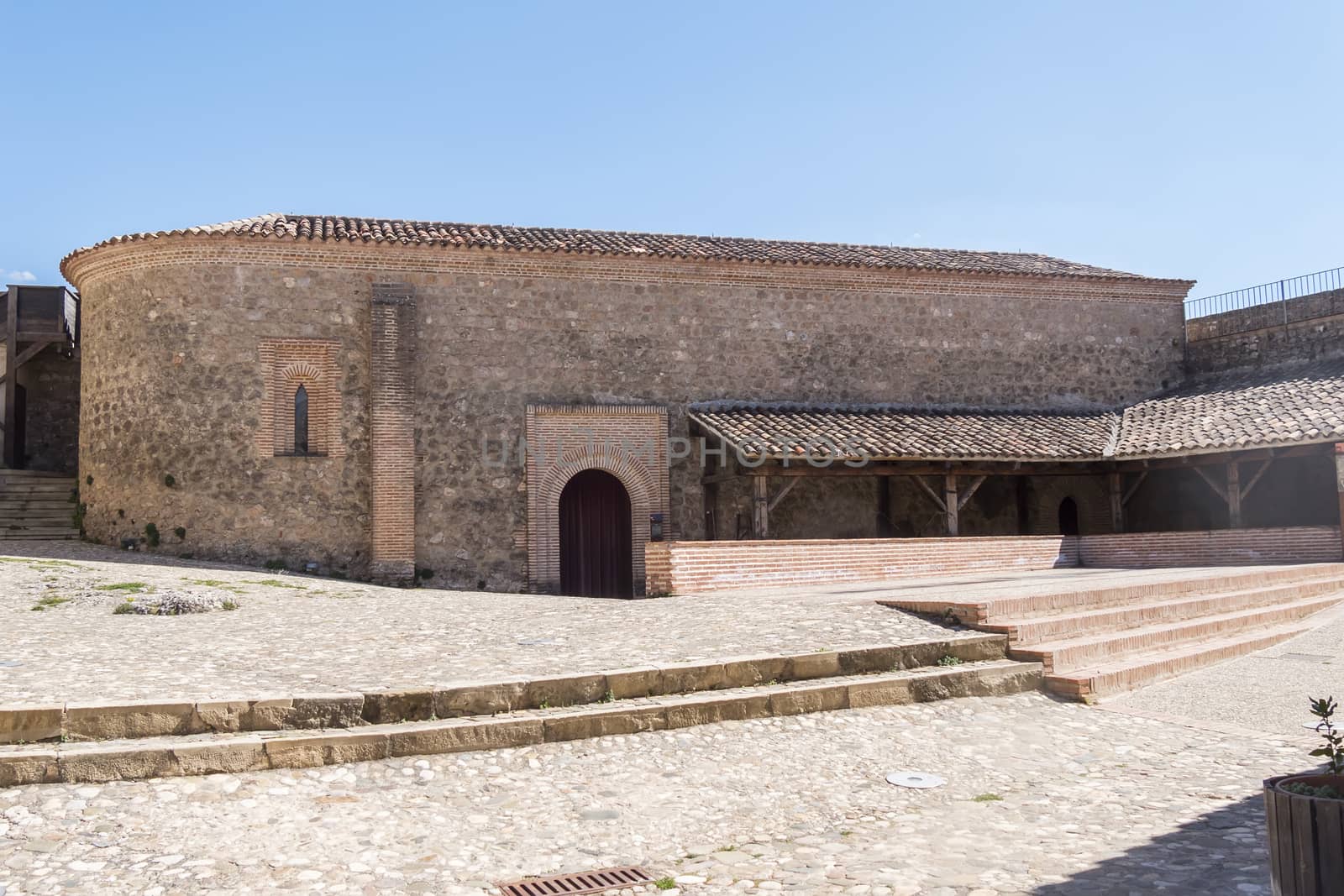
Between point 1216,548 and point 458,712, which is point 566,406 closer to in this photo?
point 1216,548

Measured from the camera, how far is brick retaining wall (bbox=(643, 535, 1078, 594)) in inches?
525

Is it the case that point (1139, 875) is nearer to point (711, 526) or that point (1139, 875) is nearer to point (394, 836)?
point (394, 836)

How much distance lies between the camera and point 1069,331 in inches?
789

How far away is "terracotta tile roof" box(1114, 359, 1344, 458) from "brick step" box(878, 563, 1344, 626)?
9.18ft

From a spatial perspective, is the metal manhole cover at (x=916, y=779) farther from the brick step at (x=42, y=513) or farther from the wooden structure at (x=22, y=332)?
the wooden structure at (x=22, y=332)

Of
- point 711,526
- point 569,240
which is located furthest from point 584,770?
point 569,240

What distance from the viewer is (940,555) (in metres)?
15.5

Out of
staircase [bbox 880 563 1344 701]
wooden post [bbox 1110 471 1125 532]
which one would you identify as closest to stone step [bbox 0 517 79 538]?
staircase [bbox 880 563 1344 701]

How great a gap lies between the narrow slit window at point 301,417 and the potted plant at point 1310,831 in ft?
47.6

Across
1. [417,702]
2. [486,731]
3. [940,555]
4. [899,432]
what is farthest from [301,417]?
[486,731]

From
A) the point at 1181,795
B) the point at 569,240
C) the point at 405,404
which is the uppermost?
the point at 569,240

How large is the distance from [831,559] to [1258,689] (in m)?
6.86

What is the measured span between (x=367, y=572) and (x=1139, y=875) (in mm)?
12719

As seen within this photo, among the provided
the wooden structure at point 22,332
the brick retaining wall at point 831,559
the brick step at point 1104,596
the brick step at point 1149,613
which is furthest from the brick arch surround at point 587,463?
the wooden structure at point 22,332
